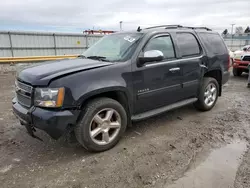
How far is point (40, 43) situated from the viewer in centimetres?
1433

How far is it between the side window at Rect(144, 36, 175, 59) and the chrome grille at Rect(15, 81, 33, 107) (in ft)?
6.52

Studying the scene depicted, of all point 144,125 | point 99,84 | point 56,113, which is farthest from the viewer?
point 144,125

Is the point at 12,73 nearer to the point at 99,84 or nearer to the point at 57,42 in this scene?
the point at 57,42

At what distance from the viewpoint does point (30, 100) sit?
3.03 m

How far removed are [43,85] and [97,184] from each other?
4.68 feet

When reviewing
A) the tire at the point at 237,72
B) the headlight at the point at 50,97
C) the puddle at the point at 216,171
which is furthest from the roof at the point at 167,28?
the tire at the point at 237,72

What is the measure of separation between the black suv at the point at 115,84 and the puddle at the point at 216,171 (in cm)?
121

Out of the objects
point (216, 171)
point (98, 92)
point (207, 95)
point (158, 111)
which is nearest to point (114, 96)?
point (98, 92)

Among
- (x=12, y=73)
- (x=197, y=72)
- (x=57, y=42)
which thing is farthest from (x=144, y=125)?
(x=57, y=42)

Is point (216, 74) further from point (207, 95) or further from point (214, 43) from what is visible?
point (214, 43)

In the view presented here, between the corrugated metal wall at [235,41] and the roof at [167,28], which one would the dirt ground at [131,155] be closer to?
the roof at [167,28]

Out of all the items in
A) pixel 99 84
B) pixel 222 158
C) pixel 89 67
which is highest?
→ pixel 89 67

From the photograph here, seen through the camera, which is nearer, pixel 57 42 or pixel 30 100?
pixel 30 100

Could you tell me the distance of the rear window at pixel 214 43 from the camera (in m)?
4.94
